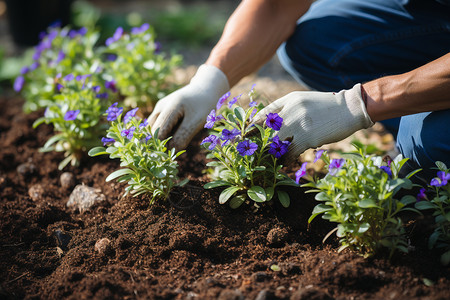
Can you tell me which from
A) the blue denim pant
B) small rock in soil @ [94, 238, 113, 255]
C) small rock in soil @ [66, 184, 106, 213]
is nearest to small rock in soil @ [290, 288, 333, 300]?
small rock in soil @ [94, 238, 113, 255]

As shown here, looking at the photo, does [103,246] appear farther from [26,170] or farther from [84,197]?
[26,170]

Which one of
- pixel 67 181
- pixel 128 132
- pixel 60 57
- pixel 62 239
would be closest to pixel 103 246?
pixel 62 239

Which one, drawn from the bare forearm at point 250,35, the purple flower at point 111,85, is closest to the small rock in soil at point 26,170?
the purple flower at point 111,85

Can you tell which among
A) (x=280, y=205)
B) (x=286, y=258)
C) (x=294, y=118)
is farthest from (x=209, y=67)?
(x=286, y=258)

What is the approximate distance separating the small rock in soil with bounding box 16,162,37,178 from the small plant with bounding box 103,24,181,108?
0.74 metres

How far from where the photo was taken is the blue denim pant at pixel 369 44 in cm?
248

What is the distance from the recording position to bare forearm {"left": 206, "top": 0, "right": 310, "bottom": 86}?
2.66m

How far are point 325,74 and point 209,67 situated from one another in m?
0.79

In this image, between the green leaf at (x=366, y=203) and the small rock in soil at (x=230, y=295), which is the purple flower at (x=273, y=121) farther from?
the small rock in soil at (x=230, y=295)

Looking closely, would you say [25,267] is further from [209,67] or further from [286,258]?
[209,67]

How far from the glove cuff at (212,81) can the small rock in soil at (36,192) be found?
106cm

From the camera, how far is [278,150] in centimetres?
200

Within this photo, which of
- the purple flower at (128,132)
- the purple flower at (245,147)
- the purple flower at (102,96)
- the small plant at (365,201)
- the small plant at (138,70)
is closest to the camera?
the small plant at (365,201)

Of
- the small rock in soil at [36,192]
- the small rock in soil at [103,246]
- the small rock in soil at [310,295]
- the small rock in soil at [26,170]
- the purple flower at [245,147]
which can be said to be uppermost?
the purple flower at [245,147]
